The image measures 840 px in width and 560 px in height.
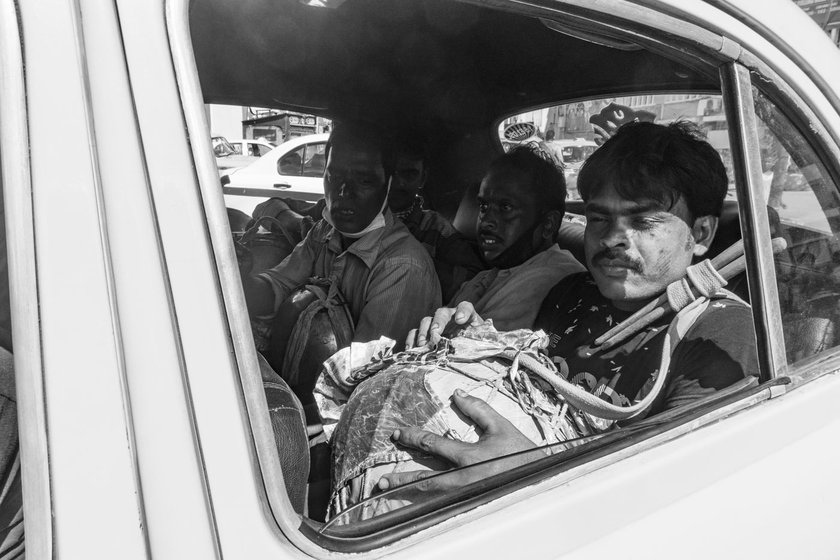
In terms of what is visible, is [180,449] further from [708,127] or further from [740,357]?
[708,127]

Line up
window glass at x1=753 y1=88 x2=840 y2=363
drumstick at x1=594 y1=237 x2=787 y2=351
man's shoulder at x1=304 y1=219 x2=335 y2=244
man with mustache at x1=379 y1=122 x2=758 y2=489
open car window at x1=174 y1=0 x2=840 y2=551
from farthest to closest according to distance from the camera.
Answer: man's shoulder at x1=304 y1=219 x2=335 y2=244
drumstick at x1=594 y1=237 x2=787 y2=351
man with mustache at x1=379 y1=122 x2=758 y2=489
window glass at x1=753 y1=88 x2=840 y2=363
open car window at x1=174 y1=0 x2=840 y2=551

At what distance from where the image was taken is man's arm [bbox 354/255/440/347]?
231cm

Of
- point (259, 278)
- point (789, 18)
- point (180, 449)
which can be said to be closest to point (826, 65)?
point (789, 18)

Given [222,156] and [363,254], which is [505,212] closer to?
[363,254]

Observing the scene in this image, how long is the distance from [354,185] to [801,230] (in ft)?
5.64

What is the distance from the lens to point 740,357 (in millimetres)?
1312

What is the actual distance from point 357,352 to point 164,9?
5.03 ft

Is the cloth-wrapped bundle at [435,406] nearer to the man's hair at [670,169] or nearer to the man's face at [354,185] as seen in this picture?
the man's hair at [670,169]

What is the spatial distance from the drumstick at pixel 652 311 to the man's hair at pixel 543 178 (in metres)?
→ 0.89

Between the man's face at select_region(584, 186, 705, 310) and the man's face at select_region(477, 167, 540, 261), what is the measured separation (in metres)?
0.68

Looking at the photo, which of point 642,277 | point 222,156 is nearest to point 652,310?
point 642,277

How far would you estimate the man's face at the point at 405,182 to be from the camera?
3111mm

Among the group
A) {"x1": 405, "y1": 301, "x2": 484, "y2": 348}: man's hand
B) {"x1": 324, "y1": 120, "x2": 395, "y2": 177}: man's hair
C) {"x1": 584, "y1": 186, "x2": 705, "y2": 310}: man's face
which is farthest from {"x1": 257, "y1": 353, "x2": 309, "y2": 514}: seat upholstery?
{"x1": 324, "y1": 120, "x2": 395, "y2": 177}: man's hair

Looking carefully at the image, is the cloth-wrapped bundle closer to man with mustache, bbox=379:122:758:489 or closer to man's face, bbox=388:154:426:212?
man with mustache, bbox=379:122:758:489
